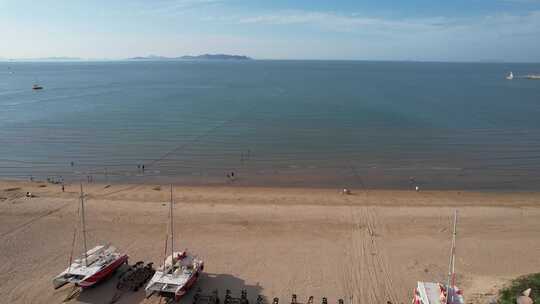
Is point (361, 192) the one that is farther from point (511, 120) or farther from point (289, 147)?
point (511, 120)

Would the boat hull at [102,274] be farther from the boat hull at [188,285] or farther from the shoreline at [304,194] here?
the shoreline at [304,194]

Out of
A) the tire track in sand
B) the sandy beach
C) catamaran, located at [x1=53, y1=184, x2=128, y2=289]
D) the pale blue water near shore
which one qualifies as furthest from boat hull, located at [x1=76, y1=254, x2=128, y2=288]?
the pale blue water near shore

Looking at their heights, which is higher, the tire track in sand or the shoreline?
the shoreline

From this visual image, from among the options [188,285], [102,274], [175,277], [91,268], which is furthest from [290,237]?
[91,268]

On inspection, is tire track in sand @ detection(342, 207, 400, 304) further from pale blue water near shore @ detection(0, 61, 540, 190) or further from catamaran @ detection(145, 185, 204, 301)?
pale blue water near shore @ detection(0, 61, 540, 190)

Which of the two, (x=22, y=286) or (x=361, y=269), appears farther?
(x=361, y=269)

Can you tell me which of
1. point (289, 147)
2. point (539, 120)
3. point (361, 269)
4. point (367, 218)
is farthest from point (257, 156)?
point (539, 120)
